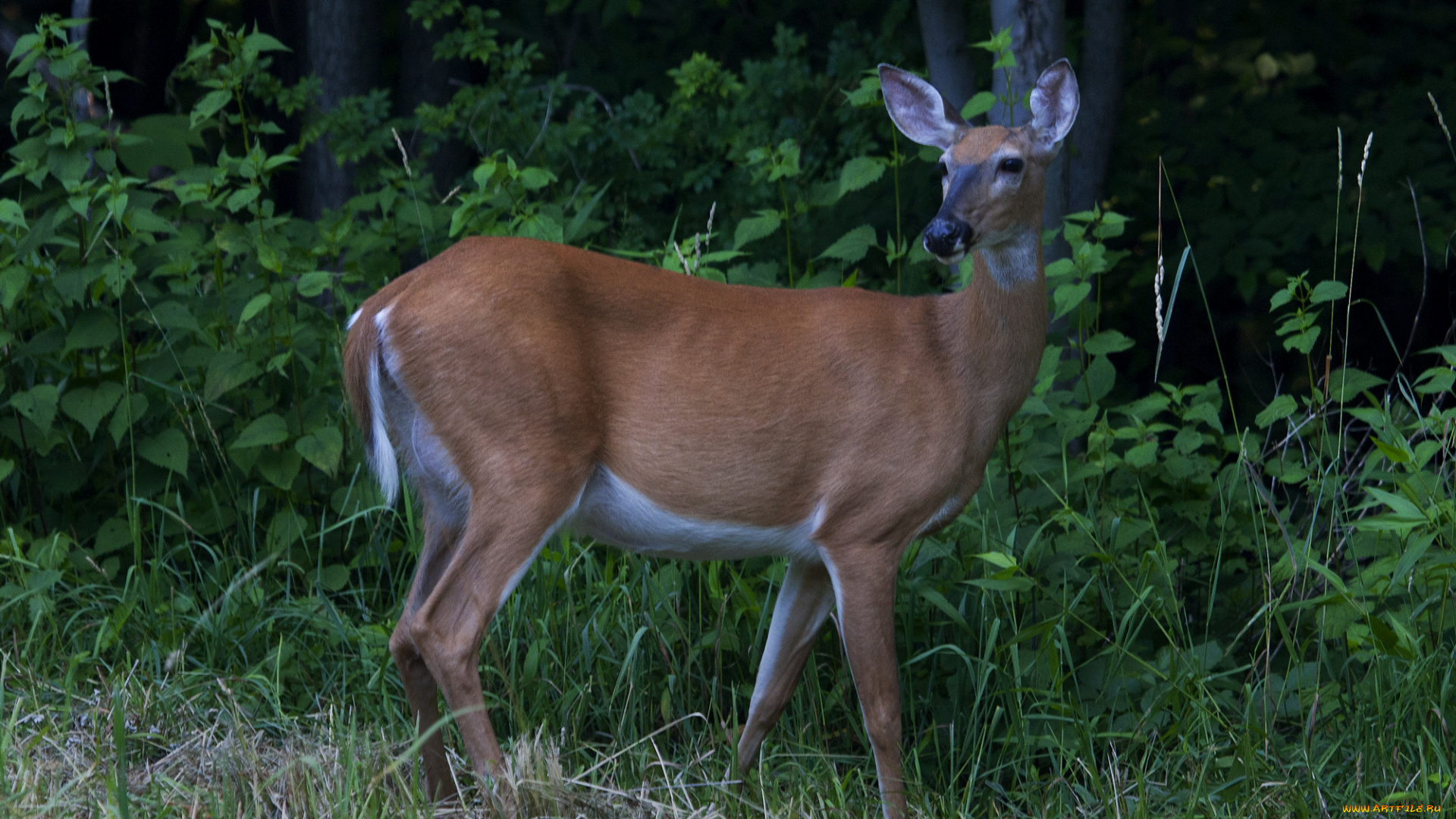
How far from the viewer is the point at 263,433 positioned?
3.99m

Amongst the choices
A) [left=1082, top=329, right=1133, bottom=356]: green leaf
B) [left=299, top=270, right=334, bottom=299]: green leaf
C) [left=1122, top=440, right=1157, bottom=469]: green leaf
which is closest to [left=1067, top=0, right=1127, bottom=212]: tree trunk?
[left=1082, top=329, right=1133, bottom=356]: green leaf

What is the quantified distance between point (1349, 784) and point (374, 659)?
2.35 m

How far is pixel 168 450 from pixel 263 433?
0.29m

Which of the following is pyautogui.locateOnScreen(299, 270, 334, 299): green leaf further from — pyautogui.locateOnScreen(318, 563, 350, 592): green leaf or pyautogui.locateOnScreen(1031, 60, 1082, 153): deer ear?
pyautogui.locateOnScreen(1031, 60, 1082, 153): deer ear

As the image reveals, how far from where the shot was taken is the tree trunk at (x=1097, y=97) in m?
5.51

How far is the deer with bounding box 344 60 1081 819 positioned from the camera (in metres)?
3.10

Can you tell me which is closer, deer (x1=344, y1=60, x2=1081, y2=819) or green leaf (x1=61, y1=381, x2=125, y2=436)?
deer (x1=344, y1=60, x2=1081, y2=819)

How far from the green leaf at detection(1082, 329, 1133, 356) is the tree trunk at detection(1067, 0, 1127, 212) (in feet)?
5.21

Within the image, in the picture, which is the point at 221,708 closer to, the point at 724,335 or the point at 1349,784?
the point at 724,335

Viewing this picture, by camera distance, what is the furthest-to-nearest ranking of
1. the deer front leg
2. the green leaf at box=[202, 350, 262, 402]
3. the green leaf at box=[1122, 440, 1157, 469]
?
the green leaf at box=[202, 350, 262, 402] → the green leaf at box=[1122, 440, 1157, 469] → the deer front leg

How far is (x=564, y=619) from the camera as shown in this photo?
3748 millimetres

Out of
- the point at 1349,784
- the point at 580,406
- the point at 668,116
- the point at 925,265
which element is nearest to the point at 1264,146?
the point at 925,265

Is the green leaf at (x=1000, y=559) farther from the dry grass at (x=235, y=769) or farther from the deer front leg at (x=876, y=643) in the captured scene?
the dry grass at (x=235, y=769)

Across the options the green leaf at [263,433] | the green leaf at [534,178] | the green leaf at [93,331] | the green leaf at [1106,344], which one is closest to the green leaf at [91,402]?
the green leaf at [93,331]
